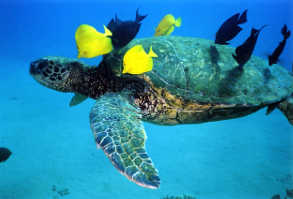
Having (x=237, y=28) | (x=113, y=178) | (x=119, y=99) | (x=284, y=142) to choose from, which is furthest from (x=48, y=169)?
(x=284, y=142)

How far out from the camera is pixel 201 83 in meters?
3.00

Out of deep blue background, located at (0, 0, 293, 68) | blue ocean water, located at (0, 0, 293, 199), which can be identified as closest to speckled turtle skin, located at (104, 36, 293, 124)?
blue ocean water, located at (0, 0, 293, 199)

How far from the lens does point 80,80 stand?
3576mm

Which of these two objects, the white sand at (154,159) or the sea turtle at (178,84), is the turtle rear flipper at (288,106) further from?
the white sand at (154,159)

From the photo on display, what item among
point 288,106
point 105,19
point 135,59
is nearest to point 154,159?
point 288,106

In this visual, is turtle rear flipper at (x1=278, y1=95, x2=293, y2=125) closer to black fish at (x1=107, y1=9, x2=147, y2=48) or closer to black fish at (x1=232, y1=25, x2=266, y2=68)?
black fish at (x1=232, y1=25, x2=266, y2=68)

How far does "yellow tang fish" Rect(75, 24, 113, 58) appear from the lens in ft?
9.19

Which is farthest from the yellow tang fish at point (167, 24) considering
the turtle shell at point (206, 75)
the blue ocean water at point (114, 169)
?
the blue ocean water at point (114, 169)

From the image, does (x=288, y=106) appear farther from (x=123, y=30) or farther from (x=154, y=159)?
(x=154, y=159)

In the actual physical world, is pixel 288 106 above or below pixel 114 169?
above

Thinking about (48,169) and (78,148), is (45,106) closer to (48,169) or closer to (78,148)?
(78,148)

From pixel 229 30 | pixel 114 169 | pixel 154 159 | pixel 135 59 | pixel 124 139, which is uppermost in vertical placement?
pixel 229 30

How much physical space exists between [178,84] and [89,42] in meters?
1.29

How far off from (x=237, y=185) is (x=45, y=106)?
902 centimetres
